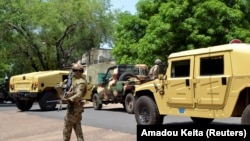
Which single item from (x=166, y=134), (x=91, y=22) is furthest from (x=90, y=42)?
(x=166, y=134)

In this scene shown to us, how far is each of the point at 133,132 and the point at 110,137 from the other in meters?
0.75

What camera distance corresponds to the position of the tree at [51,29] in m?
33.7

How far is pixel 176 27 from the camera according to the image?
22.5m

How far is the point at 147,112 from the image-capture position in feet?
35.8

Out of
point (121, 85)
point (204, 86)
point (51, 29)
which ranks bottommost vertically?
point (121, 85)

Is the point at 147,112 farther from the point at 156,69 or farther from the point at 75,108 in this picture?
→ the point at 75,108

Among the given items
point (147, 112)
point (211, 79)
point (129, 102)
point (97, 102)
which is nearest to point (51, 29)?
point (97, 102)

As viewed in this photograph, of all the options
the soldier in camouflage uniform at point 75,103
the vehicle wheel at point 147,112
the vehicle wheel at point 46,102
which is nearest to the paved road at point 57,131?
the vehicle wheel at point 147,112

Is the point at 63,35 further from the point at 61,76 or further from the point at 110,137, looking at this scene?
the point at 110,137

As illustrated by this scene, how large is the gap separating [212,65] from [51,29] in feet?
91.2

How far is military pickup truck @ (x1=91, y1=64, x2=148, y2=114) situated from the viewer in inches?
625

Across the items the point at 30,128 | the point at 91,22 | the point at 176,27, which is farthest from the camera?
the point at 91,22

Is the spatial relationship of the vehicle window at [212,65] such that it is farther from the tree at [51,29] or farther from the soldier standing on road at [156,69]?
the tree at [51,29]

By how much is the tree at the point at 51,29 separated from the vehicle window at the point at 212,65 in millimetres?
25309
